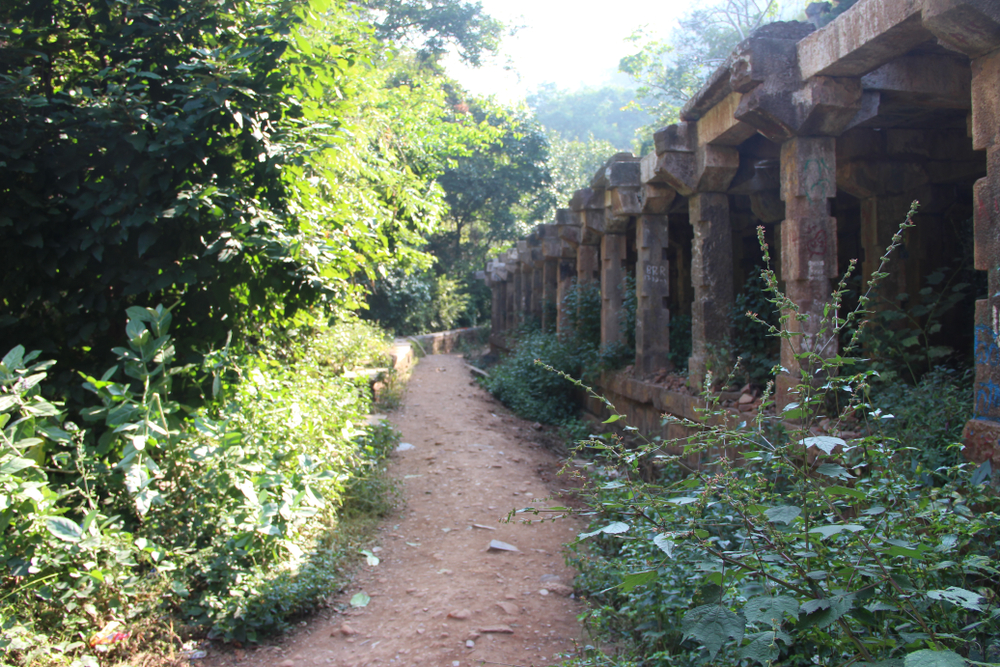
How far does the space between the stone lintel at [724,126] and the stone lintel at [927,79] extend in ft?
3.28

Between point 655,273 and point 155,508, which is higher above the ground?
A: point 655,273

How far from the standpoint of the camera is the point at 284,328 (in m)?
5.48

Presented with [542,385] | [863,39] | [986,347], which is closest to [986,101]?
[863,39]

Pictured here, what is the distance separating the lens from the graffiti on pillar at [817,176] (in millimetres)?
5012

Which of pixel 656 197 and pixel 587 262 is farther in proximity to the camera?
pixel 587 262

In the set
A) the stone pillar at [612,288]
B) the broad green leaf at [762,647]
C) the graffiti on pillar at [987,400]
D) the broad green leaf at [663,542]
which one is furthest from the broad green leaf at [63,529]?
the stone pillar at [612,288]

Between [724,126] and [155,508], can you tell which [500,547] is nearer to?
[155,508]

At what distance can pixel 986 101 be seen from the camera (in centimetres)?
336

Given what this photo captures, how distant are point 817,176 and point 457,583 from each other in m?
4.01

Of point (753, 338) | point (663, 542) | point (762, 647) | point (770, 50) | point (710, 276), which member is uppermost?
point (770, 50)

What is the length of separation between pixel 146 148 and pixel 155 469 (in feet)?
6.32

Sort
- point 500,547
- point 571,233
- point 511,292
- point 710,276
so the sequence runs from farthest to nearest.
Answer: point 511,292, point 571,233, point 710,276, point 500,547

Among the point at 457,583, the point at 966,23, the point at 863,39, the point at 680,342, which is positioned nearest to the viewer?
the point at 966,23

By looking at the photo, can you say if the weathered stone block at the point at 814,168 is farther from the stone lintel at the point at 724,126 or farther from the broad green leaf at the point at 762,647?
the broad green leaf at the point at 762,647
